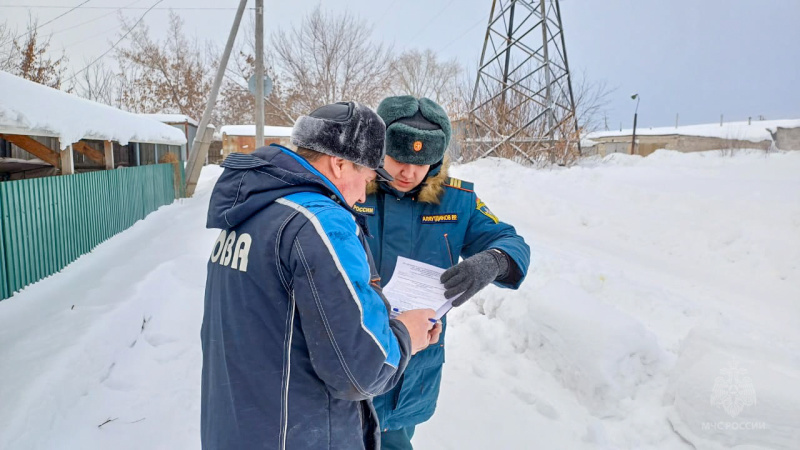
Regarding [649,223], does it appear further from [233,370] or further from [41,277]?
[41,277]

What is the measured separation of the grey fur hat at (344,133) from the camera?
1.43m

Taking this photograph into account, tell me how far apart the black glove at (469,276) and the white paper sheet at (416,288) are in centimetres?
4

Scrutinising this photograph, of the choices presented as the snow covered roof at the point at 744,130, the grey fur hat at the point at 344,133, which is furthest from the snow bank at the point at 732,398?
the snow covered roof at the point at 744,130

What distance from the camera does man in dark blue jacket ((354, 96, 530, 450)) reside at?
2.15 m

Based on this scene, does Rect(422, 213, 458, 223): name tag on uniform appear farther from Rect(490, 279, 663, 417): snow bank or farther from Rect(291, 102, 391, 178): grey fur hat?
Rect(490, 279, 663, 417): snow bank

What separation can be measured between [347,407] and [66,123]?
272 inches

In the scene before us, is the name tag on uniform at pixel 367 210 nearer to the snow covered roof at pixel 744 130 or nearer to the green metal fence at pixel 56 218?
the green metal fence at pixel 56 218

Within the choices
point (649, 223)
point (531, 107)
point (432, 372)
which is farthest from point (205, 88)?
point (432, 372)

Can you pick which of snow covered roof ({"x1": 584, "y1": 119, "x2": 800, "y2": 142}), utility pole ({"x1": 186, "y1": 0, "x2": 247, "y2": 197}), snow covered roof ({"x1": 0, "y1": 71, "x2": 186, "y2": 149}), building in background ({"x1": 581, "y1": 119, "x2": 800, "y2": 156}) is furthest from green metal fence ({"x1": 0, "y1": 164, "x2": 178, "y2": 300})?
snow covered roof ({"x1": 584, "y1": 119, "x2": 800, "y2": 142})

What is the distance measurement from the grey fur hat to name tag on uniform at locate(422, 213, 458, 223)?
776 millimetres

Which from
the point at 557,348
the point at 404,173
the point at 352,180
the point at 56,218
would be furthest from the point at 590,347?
the point at 56,218

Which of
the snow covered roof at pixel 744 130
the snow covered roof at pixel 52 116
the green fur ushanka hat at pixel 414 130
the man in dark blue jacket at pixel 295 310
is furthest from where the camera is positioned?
the snow covered roof at pixel 744 130

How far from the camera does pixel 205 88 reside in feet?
116

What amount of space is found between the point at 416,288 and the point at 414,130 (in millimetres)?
694
